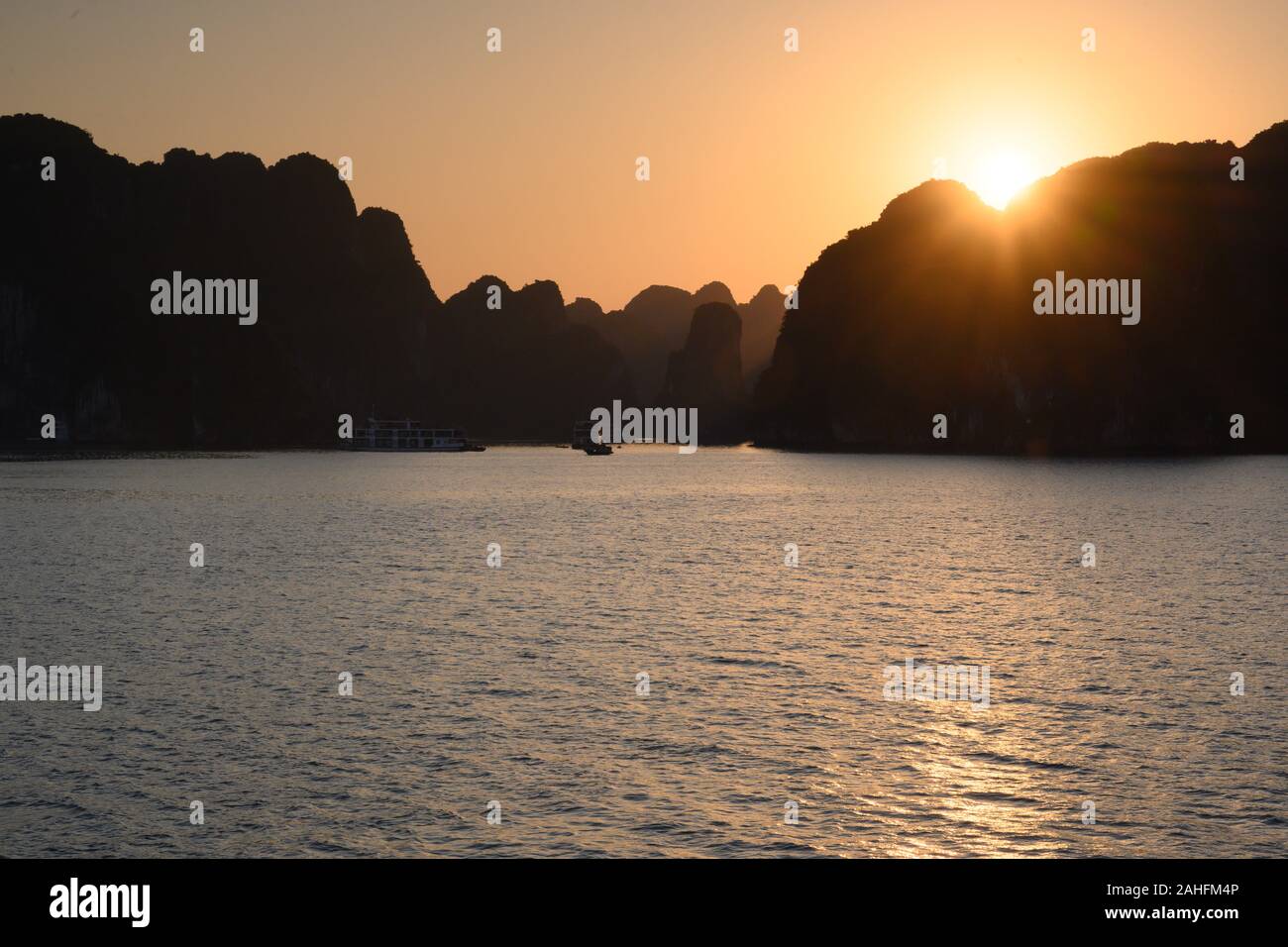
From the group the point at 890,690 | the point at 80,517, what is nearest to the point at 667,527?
the point at 80,517

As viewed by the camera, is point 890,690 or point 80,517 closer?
point 890,690

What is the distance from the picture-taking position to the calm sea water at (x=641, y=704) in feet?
71.5

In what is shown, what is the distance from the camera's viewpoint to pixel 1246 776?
82.3 ft

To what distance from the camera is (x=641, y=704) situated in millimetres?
32594

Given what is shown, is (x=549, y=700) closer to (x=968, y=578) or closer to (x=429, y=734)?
(x=429, y=734)

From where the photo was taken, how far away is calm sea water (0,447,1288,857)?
2180cm
